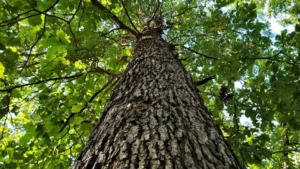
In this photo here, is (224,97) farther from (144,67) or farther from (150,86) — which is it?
(150,86)

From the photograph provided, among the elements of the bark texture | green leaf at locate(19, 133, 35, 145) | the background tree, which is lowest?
the bark texture

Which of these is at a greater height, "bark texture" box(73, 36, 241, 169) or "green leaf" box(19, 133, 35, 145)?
"green leaf" box(19, 133, 35, 145)

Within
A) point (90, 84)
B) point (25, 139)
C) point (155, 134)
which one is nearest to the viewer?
point (155, 134)

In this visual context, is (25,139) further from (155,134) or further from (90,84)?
(155,134)

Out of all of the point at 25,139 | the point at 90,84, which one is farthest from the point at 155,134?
the point at 90,84

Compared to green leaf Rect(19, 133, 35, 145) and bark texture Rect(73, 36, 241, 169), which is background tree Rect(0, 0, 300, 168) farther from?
bark texture Rect(73, 36, 241, 169)

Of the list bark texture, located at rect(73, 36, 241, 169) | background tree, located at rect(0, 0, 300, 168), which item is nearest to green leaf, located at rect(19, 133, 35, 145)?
background tree, located at rect(0, 0, 300, 168)

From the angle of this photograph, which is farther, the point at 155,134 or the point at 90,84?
the point at 90,84

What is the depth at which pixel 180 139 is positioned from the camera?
1.48m

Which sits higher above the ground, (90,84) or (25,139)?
(90,84)

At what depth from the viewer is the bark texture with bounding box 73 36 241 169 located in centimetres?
129

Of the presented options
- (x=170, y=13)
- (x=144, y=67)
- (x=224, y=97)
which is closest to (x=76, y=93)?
(x=144, y=67)

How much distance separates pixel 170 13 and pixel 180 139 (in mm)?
6688

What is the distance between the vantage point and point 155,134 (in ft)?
4.99
